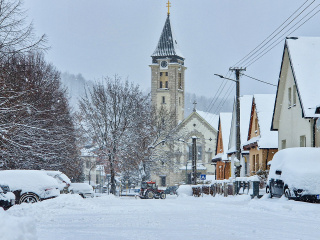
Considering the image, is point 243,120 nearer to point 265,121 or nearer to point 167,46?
point 265,121

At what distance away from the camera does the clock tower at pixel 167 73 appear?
105750 millimetres

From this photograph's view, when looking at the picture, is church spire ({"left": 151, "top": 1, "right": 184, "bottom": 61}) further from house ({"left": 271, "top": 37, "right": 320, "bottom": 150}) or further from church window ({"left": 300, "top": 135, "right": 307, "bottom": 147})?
church window ({"left": 300, "top": 135, "right": 307, "bottom": 147})

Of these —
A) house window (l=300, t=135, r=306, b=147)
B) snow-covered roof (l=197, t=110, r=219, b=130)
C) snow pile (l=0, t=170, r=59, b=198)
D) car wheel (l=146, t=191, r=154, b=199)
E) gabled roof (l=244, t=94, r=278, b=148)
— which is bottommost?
car wheel (l=146, t=191, r=154, b=199)

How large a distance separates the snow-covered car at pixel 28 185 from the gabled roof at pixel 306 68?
12.1m

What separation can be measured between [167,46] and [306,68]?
3192 inches

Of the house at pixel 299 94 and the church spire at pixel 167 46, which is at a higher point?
the church spire at pixel 167 46

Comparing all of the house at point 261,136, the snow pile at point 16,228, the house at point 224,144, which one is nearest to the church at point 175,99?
the house at point 224,144

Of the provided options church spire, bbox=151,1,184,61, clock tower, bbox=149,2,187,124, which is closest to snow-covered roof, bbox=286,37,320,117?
clock tower, bbox=149,2,187,124

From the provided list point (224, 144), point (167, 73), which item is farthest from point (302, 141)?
point (167, 73)

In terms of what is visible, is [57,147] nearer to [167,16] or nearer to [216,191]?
[216,191]

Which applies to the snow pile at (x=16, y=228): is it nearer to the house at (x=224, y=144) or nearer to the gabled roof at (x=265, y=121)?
the gabled roof at (x=265, y=121)

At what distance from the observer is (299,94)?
26.7 metres

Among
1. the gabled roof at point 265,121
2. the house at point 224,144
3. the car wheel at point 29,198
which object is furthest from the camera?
the house at point 224,144

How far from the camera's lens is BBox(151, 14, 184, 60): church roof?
108 meters
